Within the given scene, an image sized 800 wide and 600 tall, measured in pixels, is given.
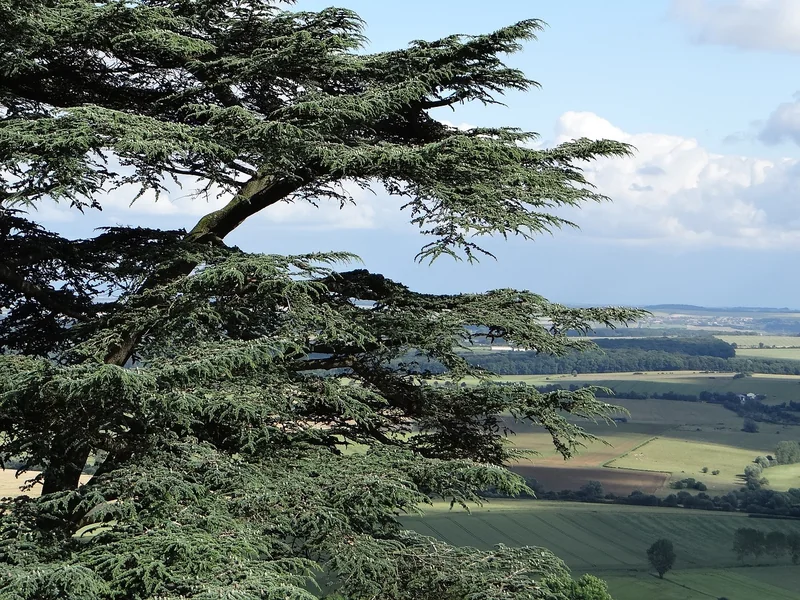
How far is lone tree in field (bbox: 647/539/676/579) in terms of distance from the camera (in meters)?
51.7

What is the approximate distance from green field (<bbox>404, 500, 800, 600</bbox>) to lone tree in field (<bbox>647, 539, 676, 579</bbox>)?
2.19ft

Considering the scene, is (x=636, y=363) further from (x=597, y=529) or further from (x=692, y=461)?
(x=597, y=529)

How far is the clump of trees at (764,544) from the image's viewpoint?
2251 inches

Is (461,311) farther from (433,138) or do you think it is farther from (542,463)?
(542,463)

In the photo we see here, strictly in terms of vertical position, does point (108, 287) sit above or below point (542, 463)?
above

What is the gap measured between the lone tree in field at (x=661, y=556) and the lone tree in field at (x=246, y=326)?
43906 millimetres

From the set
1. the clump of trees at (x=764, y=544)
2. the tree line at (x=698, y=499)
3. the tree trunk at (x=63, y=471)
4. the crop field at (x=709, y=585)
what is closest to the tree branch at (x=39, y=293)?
the tree trunk at (x=63, y=471)

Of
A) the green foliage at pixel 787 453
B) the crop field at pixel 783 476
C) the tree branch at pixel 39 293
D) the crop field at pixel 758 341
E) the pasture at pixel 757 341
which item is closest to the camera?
the tree branch at pixel 39 293

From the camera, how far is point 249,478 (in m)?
8.42

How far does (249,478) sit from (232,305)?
213 centimetres

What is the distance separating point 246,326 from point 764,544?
5625 cm

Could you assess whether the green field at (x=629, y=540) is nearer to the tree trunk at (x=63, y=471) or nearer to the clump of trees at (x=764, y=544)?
the clump of trees at (x=764, y=544)

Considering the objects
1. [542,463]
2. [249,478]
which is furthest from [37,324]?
[542,463]

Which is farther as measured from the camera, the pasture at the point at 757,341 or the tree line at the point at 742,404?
the pasture at the point at 757,341
